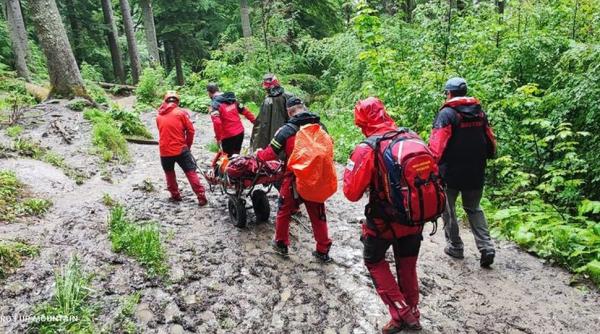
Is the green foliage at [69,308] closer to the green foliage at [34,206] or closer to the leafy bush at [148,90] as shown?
A: the green foliage at [34,206]

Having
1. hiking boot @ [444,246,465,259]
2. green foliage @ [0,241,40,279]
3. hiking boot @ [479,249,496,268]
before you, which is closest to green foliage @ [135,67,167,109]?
green foliage @ [0,241,40,279]

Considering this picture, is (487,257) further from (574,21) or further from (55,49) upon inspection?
(55,49)

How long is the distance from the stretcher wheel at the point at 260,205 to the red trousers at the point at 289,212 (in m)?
1.05

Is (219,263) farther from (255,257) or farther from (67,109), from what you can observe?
(67,109)

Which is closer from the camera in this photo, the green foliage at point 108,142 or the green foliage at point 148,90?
the green foliage at point 108,142

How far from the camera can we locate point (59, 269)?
15.7 feet

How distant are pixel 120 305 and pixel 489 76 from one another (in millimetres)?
8541

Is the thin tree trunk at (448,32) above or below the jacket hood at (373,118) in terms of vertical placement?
above

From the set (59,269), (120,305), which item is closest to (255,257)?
(120,305)

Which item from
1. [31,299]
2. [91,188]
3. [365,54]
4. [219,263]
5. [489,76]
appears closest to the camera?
[31,299]

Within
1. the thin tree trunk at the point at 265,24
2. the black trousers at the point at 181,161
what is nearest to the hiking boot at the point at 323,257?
the black trousers at the point at 181,161

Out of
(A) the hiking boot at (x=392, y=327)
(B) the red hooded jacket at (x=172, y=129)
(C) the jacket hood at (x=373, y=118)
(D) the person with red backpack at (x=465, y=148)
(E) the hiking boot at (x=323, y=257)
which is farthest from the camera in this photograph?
(B) the red hooded jacket at (x=172, y=129)

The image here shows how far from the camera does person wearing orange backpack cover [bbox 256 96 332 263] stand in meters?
5.63

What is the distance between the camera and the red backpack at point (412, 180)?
3.71 m
